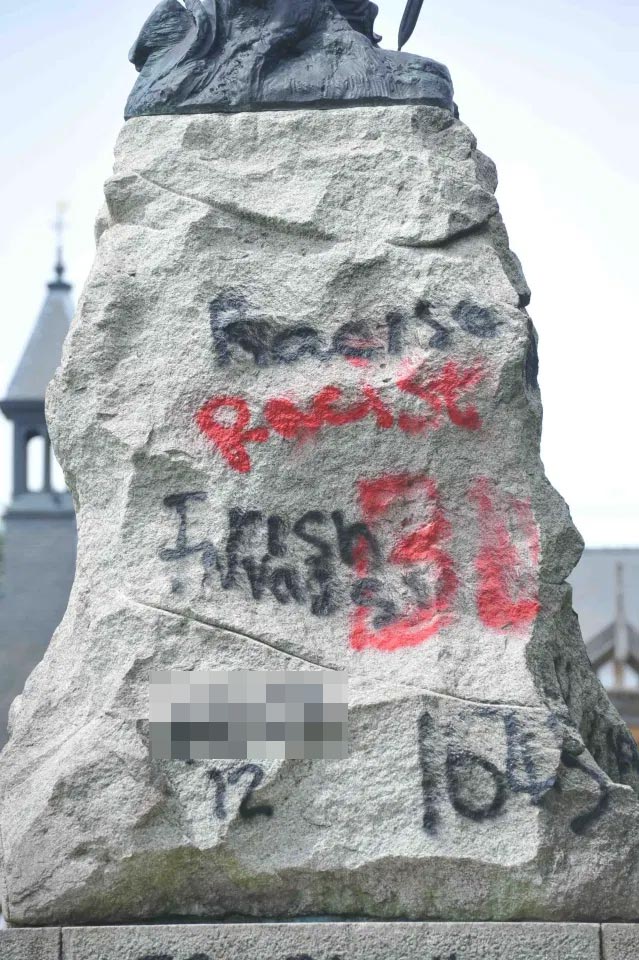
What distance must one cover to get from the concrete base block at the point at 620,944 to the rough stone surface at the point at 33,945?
1.55 meters

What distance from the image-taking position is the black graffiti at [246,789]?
14.1 feet

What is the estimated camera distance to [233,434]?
4.57 meters

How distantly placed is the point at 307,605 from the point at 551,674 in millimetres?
782

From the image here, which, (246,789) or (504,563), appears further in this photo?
(504,563)

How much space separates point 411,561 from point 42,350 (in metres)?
26.7

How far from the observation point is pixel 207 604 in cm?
445

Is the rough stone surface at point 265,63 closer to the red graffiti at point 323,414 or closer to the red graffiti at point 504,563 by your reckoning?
the red graffiti at point 323,414

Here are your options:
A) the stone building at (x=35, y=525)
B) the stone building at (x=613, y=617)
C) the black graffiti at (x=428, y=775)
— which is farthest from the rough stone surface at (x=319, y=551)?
the stone building at (x=35, y=525)

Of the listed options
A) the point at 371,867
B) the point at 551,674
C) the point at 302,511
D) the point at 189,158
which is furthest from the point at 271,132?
the point at 371,867

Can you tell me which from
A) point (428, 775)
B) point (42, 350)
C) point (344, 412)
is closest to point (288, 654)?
point (428, 775)

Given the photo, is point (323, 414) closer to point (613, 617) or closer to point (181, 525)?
point (181, 525)

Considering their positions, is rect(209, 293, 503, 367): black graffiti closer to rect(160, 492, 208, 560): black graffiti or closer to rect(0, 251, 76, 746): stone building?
rect(160, 492, 208, 560): black graffiti

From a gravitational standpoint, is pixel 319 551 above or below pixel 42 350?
below

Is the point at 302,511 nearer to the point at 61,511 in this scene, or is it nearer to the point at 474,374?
the point at 474,374
